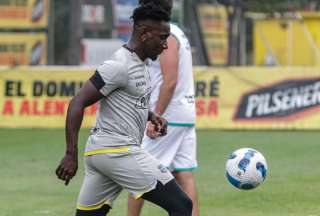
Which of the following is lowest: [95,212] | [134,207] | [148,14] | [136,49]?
[134,207]

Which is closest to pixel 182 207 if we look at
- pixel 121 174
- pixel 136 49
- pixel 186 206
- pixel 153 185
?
pixel 186 206

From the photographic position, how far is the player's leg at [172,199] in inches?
254

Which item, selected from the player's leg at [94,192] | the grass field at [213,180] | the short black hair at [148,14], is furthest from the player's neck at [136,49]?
the grass field at [213,180]

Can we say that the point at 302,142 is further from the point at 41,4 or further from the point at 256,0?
the point at 256,0

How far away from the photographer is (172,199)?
6.47m

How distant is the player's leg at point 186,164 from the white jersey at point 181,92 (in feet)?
0.37

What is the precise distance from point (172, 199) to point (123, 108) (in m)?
0.70

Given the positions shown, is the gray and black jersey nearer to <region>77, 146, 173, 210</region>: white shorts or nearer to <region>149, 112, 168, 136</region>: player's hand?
<region>77, 146, 173, 210</region>: white shorts

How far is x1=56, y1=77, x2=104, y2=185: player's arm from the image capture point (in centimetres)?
621

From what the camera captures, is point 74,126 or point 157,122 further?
point 157,122

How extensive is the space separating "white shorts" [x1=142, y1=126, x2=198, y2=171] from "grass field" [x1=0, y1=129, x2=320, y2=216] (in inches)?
61.3

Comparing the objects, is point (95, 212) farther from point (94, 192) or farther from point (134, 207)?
point (134, 207)

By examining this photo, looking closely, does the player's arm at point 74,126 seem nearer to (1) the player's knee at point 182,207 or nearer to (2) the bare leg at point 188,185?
(1) the player's knee at point 182,207

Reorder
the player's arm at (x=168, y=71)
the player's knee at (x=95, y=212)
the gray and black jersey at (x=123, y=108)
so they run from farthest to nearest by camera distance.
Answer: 1. the player's arm at (x=168, y=71)
2. the player's knee at (x=95, y=212)
3. the gray and black jersey at (x=123, y=108)
